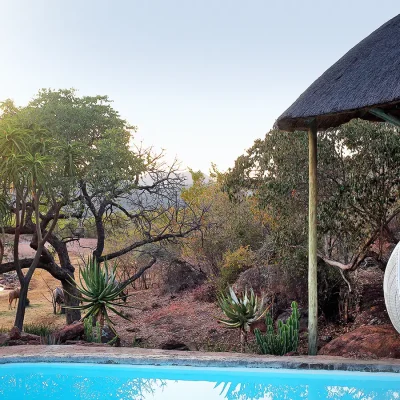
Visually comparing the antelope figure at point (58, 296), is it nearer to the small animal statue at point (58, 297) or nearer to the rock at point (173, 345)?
the small animal statue at point (58, 297)

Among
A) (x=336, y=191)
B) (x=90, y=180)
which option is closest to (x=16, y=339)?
(x=90, y=180)

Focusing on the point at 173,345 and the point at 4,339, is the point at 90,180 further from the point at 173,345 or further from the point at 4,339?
the point at 173,345

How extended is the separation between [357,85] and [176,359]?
3903 mm

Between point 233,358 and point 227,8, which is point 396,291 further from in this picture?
point 227,8

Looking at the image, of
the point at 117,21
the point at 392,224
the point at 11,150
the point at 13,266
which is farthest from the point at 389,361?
the point at 117,21

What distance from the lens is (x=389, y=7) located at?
1338 centimetres

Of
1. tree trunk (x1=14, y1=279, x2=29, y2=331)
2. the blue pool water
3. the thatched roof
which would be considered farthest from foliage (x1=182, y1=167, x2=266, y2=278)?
the blue pool water

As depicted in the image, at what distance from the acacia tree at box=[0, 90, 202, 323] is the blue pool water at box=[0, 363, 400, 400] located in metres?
4.03

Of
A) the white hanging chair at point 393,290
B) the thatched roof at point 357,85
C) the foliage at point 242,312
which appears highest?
the thatched roof at point 357,85

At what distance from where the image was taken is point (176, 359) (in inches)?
265

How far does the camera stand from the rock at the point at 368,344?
263 inches

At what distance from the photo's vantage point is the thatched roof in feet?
20.4

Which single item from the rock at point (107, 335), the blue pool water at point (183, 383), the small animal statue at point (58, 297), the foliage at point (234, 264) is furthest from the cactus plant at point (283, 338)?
the small animal statue at point (58, 297)

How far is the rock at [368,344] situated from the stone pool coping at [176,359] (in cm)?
29
